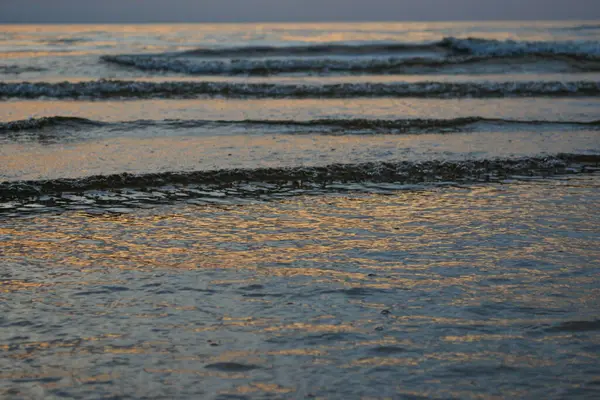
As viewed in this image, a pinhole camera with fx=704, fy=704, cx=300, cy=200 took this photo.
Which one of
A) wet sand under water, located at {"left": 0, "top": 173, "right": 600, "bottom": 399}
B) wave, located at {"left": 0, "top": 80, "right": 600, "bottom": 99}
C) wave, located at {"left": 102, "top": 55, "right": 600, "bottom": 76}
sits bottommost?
wet sand under water, located at {"left": 0, "top": 173, "right": 600, "bottom": 399}

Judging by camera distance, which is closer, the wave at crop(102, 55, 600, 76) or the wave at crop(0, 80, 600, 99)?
the wave at crop(0, 80, 600, 99)

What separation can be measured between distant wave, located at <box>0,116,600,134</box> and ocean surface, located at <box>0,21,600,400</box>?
0.22 ft

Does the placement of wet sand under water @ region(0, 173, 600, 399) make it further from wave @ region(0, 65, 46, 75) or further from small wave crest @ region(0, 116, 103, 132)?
wave @ region(0, 65, 46, 75)

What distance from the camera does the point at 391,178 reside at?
8.13 metres

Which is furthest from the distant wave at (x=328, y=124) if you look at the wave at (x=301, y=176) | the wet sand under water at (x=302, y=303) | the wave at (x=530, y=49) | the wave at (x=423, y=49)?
the wave at (x=423, y=49)

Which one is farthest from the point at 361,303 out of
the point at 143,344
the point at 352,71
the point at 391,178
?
the point at 352,71

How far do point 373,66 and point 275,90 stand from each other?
7682 millimetres

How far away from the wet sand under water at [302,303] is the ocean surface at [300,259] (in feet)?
0.05

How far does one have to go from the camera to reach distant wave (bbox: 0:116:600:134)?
39.1ft

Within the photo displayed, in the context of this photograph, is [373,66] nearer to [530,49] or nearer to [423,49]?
[530,49]

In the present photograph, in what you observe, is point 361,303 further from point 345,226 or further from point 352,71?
point 352,71

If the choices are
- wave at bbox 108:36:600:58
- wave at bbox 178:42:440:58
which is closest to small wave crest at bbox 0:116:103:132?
wave at bbox 108:36:600:58

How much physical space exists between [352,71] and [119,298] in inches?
813

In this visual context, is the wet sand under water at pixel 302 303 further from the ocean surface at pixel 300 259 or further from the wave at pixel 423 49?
the wave at pixel 423 49
